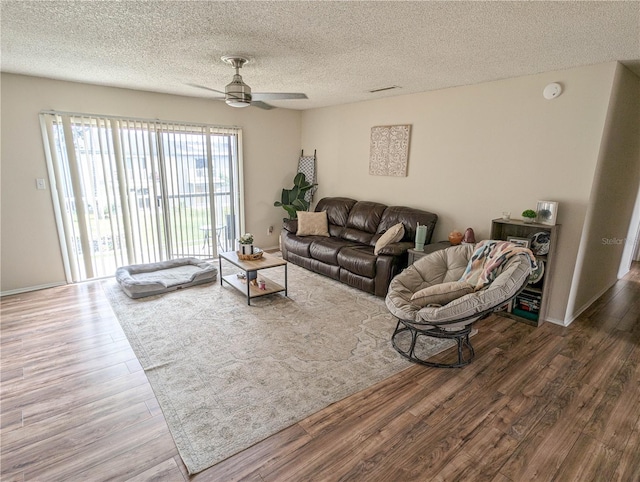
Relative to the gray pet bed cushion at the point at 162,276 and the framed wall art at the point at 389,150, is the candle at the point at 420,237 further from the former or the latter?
→ the gray pet bed cushion at the point at 162,276

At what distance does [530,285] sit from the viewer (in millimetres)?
3447

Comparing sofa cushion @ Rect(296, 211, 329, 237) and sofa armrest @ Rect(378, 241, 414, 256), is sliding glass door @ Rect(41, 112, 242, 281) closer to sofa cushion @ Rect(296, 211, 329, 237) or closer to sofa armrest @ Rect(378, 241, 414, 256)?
sofa cushion @ Rect(296, 211, 329, 237)

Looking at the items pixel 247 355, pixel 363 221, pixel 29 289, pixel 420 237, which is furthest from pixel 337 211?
pixel 29 289

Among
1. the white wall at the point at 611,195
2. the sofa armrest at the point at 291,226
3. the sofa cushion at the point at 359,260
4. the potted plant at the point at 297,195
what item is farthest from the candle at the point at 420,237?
the potted plant at the point at 297,195

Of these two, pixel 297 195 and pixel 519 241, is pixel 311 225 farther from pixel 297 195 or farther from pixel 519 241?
pixel 519 241

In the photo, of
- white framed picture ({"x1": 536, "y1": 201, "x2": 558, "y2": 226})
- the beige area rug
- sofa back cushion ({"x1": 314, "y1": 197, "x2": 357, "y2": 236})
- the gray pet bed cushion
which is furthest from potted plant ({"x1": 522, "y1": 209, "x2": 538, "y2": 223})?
the gray pet bed cushion

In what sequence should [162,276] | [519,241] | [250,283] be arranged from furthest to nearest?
[162,276] < [250,283] < [519,241]

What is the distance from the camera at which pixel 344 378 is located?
2523 mm

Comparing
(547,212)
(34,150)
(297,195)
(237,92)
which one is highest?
(237,92)

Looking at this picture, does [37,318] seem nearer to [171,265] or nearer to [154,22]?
[171,265]

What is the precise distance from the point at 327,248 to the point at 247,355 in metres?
2.10

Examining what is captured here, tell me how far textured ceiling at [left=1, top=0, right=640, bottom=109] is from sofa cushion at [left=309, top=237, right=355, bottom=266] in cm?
204

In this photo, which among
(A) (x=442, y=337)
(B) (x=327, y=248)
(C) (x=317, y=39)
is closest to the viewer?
(C) (x=317, y=39)

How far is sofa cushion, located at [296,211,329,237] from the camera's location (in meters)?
5.27
